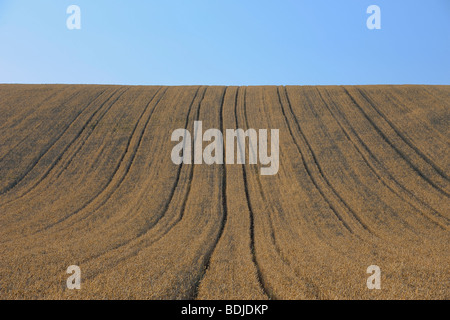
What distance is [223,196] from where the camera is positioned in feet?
60.0

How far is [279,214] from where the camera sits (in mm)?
16047

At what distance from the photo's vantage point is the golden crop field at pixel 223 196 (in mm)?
8227

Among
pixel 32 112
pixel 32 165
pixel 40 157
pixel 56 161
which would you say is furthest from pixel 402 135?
pixel 32 112

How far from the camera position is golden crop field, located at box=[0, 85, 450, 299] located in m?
8.23

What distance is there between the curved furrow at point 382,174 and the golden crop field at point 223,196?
115 millimetres

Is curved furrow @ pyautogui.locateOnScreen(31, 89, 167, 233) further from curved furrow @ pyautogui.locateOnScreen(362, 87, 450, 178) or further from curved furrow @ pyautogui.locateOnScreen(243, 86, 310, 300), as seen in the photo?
curved furrow @ pyautogui.locateOnScreen(362, 87, 450, 178)

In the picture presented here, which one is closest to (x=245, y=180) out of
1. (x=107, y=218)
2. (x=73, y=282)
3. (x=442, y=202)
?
(x=107, y=218)

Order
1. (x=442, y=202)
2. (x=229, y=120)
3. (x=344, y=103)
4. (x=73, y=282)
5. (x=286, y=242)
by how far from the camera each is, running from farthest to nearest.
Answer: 1. (x=344, y=103)
2. (x=229, y=120)
3. (x=442, y=202)
4. (x=286, y=242)
5. (x=73, y=282)

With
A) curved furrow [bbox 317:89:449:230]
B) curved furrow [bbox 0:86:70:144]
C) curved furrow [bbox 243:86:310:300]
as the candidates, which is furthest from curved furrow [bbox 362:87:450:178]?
curved furrow [bbox 0:86:70:144]

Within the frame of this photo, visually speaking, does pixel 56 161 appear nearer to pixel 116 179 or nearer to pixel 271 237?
pixel 116 179

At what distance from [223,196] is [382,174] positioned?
30.3 ft
